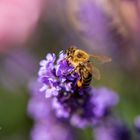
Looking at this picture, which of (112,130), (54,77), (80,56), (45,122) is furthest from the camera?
(45,122)

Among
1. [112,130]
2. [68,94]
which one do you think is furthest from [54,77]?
[112,130]

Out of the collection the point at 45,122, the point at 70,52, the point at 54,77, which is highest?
the point at 45,122

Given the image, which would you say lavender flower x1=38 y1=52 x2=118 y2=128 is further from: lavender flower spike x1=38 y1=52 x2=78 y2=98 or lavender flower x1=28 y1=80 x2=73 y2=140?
lavender flower x1=28 y1=80 x2=73 y2=140

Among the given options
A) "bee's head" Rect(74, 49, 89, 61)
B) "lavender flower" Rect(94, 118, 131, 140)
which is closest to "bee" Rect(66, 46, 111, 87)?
"bee's head" Rect(74, 49, 89, 61)

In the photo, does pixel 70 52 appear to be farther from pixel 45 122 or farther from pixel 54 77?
pixel 45 122

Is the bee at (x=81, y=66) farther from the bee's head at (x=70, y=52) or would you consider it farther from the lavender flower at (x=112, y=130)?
the lavender flower at (x=112, y=130)

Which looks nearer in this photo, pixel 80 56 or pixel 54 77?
pixel 54 77

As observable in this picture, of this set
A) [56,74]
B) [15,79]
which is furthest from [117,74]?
[56,74]

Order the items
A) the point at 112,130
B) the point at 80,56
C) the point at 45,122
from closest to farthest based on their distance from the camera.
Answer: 1. the point at 80,56
2. the point at 112,130
3. the point at 45,122
